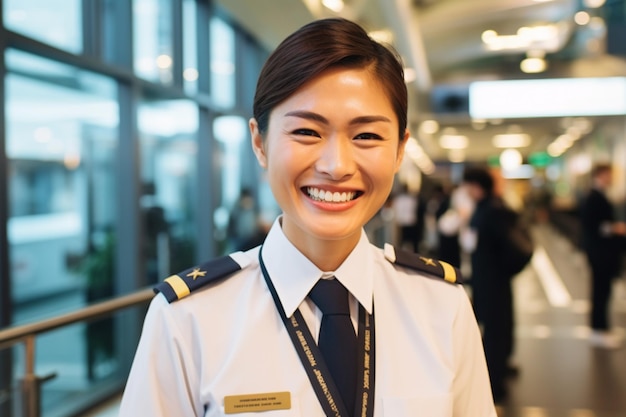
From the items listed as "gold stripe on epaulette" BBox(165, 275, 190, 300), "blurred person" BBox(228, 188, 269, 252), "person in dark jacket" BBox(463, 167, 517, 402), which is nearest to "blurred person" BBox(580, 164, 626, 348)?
"person in dark jacket" BBox(463, 167, 517, 402)

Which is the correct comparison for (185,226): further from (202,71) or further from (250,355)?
(250,355)

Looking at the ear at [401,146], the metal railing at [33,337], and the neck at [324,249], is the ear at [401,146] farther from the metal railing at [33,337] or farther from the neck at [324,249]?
the metal railing at [33,337]

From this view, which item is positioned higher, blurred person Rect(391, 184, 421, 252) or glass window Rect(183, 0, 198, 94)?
glass window Rect(183, 0, 198, 94)

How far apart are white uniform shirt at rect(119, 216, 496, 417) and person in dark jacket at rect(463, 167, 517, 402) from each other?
9.97ft

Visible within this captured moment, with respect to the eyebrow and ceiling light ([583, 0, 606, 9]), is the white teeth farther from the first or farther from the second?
ceiling light ([583, 0, 606, 9])

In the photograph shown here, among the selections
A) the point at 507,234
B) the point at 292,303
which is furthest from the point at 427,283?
the point at 507,234

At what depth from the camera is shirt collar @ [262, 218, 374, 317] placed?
1061 mm

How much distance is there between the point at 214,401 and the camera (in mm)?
975

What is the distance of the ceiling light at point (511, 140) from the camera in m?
18.2

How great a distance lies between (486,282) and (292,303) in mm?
3427

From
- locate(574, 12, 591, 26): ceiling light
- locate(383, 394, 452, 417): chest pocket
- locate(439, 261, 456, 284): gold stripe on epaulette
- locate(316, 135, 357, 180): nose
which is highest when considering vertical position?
locate(574, 12, 591, 26): ceiling light

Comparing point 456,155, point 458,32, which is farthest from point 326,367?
point 456,155

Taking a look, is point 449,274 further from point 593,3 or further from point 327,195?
point 593,3

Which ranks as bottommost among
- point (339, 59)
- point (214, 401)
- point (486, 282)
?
point (486, 282)
